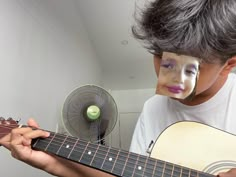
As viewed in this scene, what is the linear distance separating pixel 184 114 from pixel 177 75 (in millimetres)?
251

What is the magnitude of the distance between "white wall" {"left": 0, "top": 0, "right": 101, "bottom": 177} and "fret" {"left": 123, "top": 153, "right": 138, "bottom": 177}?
2.32 feet

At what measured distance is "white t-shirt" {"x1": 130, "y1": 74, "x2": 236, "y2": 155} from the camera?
2.63 ft

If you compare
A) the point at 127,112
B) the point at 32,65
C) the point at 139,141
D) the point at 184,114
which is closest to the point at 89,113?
the point at 32,65

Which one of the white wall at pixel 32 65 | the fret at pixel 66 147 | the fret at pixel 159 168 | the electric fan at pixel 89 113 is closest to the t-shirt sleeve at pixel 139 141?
the fret at pixel 159 168

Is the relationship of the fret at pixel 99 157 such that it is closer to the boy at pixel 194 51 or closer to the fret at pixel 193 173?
the boy at pixel 194 51

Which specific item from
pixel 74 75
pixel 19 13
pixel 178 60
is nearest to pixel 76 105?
pixel 74 75

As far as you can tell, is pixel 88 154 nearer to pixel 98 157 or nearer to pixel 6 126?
pixel 98 157

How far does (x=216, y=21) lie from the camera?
0.60 metres

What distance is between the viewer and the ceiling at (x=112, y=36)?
2.07 m

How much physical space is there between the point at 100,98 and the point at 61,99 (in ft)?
1.09

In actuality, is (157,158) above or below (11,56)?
below

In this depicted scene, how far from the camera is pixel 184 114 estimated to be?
840 millimetres

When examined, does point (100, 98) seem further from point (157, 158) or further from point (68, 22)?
point (157, 158)

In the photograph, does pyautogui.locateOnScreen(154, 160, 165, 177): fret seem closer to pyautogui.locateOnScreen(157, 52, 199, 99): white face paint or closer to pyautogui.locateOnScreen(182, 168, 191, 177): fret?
pyautogui.locateOnScreen(182, 168, 191, 177): fret
